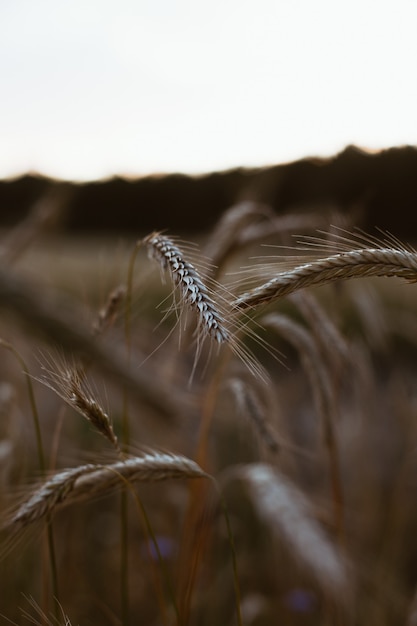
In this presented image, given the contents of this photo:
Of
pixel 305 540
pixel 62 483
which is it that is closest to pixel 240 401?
pixel 305 540

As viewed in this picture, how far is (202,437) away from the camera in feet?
5.40

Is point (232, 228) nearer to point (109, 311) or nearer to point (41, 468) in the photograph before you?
point (109, 311)

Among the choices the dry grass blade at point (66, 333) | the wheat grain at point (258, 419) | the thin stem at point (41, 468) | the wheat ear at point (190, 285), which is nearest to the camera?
the dry grass blade at point (66, 333)

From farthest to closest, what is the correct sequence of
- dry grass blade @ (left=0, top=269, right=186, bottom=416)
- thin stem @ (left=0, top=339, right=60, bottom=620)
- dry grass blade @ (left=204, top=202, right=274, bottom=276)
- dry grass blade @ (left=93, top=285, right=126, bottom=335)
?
1. dry grass blade @ (left=204, top=202, right=274, bottom=276)
2. dry grass blade @ (left=93, top=285, right=126, bottom=335)
3. thin stem @ (left=0, top=339, right=60, bottom=620)
4. dry grass blade @ (left=0, top=269, right=186, bottom=416)

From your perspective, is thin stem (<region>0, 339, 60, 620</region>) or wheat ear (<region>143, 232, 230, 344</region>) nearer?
wheat ear (<region>143, 232, 230, 344</region>)

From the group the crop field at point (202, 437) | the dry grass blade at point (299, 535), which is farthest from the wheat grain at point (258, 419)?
the dry grass blade at point (299, 535)

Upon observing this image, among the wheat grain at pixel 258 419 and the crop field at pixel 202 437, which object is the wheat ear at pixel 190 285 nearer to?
the crop field at pixel 202 437

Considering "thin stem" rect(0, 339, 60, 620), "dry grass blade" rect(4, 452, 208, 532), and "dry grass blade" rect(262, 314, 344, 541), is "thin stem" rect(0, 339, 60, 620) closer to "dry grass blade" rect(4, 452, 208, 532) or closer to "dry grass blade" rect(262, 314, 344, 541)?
"dry grass blade" rect(4, 452, 208, 532)

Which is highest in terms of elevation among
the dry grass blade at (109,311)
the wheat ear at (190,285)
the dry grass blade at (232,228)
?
the dry grass blade at (232,228)

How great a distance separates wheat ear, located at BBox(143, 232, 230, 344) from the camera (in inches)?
30.6

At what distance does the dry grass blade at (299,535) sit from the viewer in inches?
37.1

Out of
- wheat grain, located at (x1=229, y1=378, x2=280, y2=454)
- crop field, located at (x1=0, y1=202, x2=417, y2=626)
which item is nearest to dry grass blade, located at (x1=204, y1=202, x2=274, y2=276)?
crop field, located at (x1=0, y1=202, x2=417, y2=626)

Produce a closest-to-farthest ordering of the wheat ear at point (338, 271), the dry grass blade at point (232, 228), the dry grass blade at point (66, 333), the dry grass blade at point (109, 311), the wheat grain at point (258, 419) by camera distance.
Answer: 1. the dry grass blade at point (66, 333)
2. the wheat ear at point (338, 271)
3. the dry grass blade at point (109, 311)
4. the wheat grain at point (258, 419)
5. the dry grass blade at point (232, 228)

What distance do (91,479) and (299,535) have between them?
1.04 feet
